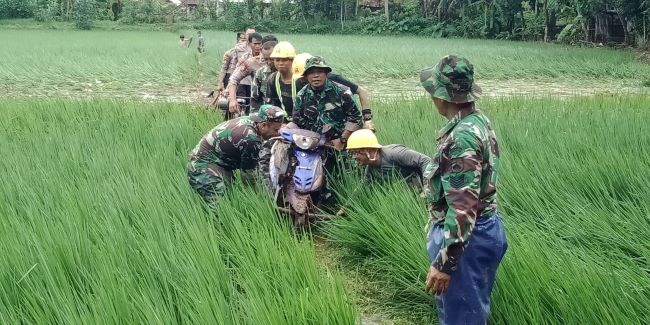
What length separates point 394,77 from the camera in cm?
1405

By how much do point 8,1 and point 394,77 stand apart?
1258 inches

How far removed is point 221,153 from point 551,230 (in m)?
2.08

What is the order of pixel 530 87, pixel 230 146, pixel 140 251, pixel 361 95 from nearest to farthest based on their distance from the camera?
pixel 140 251 < pixel 230 146 < pixel 361 95 < pixel 530 87

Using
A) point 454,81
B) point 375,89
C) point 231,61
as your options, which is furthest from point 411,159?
point 375,89

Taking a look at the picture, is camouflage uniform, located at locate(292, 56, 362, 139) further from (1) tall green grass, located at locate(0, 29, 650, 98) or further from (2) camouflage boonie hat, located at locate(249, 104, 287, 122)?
(1) tall green grass, located at locate(0, 29, 650, 98)

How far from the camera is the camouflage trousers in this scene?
13.5 feet

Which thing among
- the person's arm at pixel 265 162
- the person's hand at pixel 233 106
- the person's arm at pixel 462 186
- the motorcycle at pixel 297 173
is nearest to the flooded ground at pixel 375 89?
the person's hand at pixel 233 106

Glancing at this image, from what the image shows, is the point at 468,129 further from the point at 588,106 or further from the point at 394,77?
the point at 394,77

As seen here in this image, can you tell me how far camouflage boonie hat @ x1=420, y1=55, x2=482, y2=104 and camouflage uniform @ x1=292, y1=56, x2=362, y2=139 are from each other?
89.2 inches

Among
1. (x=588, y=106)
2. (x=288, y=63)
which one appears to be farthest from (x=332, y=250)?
(x=588, y=106)

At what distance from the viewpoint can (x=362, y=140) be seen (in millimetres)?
4105

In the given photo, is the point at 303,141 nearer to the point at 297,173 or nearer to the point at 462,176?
the point at 297,173

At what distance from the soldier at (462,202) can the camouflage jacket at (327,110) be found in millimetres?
2211

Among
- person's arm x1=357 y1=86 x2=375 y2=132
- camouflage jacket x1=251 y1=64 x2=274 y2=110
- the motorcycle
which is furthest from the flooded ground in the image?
the motorcycle
